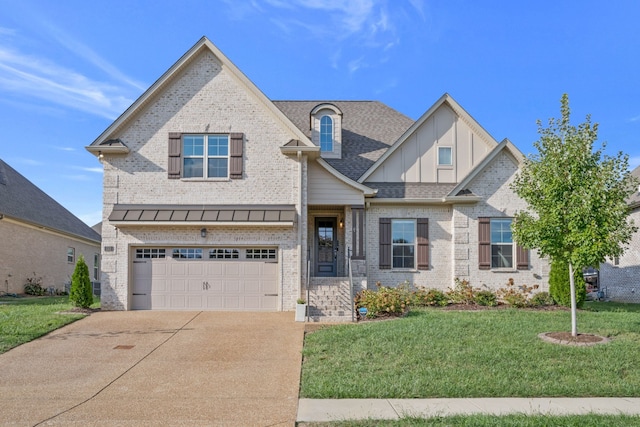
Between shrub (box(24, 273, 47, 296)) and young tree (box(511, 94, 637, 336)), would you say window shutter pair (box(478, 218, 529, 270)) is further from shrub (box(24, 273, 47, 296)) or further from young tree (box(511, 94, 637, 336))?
shrub (box(24, 273, 47, 296))

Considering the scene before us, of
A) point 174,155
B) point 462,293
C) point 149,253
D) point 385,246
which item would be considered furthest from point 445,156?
point 149,253

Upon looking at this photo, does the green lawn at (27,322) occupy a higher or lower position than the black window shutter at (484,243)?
lower

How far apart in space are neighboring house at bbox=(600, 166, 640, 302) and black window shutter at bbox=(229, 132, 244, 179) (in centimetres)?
1636

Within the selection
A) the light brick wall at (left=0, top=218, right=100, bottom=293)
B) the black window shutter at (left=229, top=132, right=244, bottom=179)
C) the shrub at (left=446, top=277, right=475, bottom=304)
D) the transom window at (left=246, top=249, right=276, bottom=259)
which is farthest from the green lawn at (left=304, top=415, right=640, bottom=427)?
the light brick wall at (left=0, top=218, right=100, bottom=293)

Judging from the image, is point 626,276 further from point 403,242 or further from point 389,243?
point 389,243

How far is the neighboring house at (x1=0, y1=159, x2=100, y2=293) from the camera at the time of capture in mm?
23094

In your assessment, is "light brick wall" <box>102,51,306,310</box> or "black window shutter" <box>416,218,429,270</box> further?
"black window shutter" <box>416,218,429,270</box>

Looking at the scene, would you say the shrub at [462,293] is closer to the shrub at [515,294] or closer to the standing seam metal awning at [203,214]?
the shrub at [515,294]

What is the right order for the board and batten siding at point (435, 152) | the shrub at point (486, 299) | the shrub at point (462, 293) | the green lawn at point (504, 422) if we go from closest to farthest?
the green lawn at point (504, 422)
the shrub at point (486, 299)
the shrub at point (462, 293)
the board and batten siding at point (435, 152)

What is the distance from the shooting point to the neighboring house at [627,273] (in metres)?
22.1

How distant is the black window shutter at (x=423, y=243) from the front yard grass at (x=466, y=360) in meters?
4.73

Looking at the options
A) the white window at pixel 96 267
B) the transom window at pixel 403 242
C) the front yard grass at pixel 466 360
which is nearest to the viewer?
the front yard grass at pixel 466 360

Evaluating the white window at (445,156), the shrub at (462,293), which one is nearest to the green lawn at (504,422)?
the shrub at (462,293)

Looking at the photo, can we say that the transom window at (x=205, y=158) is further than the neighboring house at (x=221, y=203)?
Yes
